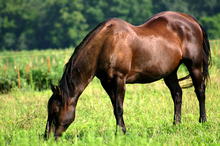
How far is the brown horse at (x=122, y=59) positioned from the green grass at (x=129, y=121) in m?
0.38

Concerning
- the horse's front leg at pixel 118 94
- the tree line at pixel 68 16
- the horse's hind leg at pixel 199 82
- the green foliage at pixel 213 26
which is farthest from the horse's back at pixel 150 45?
the tree line at pixel 68 16

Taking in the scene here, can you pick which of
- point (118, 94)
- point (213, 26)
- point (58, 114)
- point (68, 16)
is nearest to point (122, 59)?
point (118, 94)

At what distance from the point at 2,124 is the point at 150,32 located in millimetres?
3527

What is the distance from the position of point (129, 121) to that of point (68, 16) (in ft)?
155

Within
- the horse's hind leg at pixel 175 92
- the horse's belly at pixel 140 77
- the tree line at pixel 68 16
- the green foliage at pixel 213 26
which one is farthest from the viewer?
the tree line at pixel 68 16

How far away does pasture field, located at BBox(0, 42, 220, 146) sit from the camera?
3.86 m

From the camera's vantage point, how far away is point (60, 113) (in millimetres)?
3980

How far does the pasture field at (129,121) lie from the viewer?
3.86m

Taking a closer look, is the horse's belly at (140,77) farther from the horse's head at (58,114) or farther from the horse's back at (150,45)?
the horse's head at (58,114)

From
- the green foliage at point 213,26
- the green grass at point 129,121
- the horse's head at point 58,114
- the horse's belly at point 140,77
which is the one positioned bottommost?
the green foliage at point 213,26

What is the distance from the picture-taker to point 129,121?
5.23m

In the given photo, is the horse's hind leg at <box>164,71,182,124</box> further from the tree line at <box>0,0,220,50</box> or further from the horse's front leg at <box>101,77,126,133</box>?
the tree line at <box>0,0,220,50</box>

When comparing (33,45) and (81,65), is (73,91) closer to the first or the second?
(81,65)

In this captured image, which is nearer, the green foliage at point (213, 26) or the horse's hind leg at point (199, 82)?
the horse's hind leg at point (199, 82)
